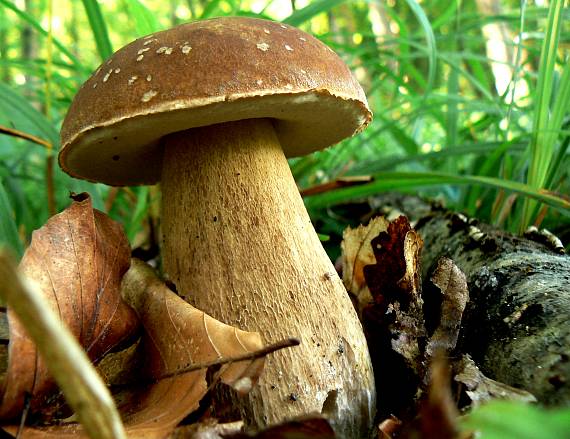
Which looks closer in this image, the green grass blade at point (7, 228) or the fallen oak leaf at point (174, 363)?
the fallen oak leaf at point (174, 363)

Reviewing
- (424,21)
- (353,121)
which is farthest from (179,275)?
(424,21)

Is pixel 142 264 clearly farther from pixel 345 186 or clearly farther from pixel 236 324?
pixel 345 186

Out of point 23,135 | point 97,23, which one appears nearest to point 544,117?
point 97,23

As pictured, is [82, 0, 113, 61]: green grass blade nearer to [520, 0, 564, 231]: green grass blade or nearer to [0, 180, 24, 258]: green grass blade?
[0, 180, 24, 258]: green grass blade

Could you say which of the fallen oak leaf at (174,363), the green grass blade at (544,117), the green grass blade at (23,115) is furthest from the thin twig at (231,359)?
the green grass blade at (23,115)

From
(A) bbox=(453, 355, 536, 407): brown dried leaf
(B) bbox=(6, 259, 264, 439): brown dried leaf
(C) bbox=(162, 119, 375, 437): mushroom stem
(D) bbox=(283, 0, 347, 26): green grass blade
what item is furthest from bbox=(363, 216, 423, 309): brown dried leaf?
(D) bbox=(283, 0, 347, 26): green grass blade

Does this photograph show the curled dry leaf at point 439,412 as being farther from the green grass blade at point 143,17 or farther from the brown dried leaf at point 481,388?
the green grass blade at point 143,17

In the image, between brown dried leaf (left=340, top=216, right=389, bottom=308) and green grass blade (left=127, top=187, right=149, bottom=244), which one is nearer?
brown dried leaf (left=340, top=216, right=389, bottom=308)
